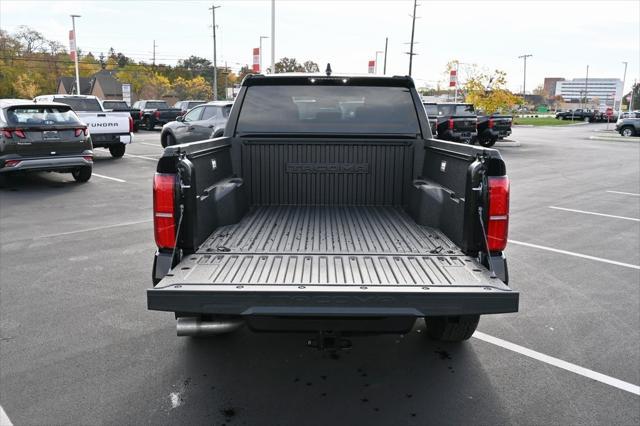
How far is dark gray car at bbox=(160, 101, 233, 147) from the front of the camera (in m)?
15.5

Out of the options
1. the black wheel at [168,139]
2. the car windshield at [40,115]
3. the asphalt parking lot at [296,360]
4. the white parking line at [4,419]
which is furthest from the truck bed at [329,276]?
the black wheel at [168,139]

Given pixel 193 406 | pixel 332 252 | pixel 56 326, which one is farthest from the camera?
pixel 56 326

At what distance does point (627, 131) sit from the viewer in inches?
1372

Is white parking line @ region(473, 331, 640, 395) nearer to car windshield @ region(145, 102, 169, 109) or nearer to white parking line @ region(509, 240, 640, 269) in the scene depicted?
white parking line @ region(509, 240, 640, 269)

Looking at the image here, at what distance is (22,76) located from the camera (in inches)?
3004

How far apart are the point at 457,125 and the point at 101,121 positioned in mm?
13151

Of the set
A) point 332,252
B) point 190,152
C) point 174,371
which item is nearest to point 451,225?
point 332,252

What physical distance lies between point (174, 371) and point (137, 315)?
44.6 inches

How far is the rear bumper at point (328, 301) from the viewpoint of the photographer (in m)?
2.72

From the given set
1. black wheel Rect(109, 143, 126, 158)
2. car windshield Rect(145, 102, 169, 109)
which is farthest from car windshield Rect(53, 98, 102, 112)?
car windshield Rect(145, 102, 169, 109)

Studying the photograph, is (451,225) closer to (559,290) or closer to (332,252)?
(332,252)

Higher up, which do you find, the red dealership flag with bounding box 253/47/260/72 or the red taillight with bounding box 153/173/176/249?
the red dealership flag with bounding box 253/47/260/72

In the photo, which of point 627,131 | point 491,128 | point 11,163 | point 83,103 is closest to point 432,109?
point 491,128

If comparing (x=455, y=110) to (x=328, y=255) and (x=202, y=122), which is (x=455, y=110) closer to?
(x=202, y=122)
